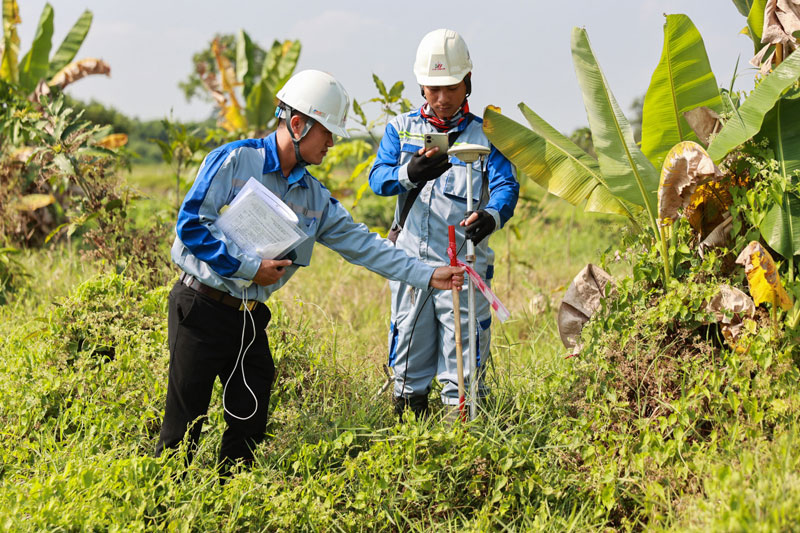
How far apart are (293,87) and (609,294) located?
2045 millimetres

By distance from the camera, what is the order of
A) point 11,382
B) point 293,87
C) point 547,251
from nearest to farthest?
1. point 293,87
2. point 11,382
3. point 547,251

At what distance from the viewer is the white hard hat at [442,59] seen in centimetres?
389

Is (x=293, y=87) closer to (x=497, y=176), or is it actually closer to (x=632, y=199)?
(x=497, y=176)

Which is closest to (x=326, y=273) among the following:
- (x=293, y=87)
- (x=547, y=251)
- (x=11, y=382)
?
(x=547, y=251)

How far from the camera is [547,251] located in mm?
9750

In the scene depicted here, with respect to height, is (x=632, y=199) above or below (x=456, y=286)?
above

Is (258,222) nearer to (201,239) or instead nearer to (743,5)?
(201,239)

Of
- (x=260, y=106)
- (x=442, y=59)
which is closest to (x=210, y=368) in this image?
(x=442, y=59)

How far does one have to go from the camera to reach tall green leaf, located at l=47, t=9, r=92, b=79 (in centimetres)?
961

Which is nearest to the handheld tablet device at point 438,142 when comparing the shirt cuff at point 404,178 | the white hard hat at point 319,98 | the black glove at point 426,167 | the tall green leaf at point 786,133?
the black glove at point 426,167

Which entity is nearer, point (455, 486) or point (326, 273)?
point (455, 486)

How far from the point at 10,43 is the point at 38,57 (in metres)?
0.51

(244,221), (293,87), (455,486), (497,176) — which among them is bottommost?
(455,486)

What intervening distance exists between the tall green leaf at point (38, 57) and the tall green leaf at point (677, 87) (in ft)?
25.9
